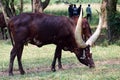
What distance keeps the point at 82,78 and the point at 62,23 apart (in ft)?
6.94

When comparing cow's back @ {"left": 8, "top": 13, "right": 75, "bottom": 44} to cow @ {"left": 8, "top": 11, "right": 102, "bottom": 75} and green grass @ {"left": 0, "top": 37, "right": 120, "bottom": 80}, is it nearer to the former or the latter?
cow @ {"left": 8, "top": 11, "right": 102, "bottom": 75}

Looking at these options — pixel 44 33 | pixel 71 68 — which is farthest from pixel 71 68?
pixel 44 33

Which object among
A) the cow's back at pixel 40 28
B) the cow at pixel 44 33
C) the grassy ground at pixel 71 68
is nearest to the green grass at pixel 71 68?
the grassy ground at pixel 71 68

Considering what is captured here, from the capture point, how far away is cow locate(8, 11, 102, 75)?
10.6m

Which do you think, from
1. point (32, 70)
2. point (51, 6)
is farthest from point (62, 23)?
point (51, 6)

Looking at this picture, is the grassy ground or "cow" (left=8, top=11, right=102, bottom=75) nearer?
the grassy ground

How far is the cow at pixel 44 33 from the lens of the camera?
10.6m

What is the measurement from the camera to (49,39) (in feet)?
35.7

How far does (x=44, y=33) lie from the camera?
10766 millimetres

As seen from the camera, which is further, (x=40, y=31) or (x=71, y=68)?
(x=71, y=68)

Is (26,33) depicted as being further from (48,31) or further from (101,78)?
(101,78)

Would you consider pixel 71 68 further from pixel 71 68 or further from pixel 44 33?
pixel 44 33

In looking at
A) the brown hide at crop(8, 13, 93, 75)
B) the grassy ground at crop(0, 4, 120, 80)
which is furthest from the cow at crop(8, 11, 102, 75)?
the grassy ground at crop(0, 4, 120, 80)

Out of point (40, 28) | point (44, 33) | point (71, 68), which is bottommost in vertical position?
point (71, 68)
